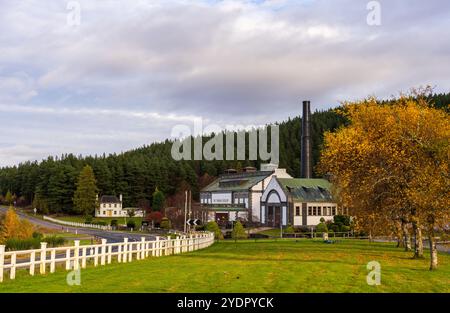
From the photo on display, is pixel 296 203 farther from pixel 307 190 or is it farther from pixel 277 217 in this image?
pixel 277 217

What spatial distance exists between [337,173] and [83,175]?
105m

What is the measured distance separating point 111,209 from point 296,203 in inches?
2414

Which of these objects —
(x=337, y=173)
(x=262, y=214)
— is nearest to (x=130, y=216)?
(x=262, y=214)

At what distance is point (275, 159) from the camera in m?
195

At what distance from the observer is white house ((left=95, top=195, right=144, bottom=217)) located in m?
139

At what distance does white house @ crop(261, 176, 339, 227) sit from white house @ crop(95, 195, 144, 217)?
47.5 meters

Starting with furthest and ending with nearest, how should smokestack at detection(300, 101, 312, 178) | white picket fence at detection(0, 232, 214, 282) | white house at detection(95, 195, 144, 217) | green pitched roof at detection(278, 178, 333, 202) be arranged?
white house at detection(95, 195, 144, 217) → smokestack at detection(300, 101, 312, 178) → green pitched roof at detection(278, 178, 333, 202) → white picket fence at detection(0, 232, 214, 282)

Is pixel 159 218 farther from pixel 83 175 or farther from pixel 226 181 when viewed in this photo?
pixel 83 175

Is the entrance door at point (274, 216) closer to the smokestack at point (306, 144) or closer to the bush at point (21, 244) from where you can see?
the smokestack at point (306, 144)

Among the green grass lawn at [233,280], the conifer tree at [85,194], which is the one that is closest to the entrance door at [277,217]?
the conifer tree at [85,194]

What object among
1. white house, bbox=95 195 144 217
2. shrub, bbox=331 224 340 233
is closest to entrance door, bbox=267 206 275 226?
shrub, bbox=331 224 340 233

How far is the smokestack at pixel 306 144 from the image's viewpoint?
375 feet

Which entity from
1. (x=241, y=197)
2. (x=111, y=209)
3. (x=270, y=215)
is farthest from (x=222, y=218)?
(x=111, y=209)

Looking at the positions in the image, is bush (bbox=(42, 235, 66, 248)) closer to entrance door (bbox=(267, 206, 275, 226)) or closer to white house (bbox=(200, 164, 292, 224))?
white house (bbox=(200, 164, 292, 224))
